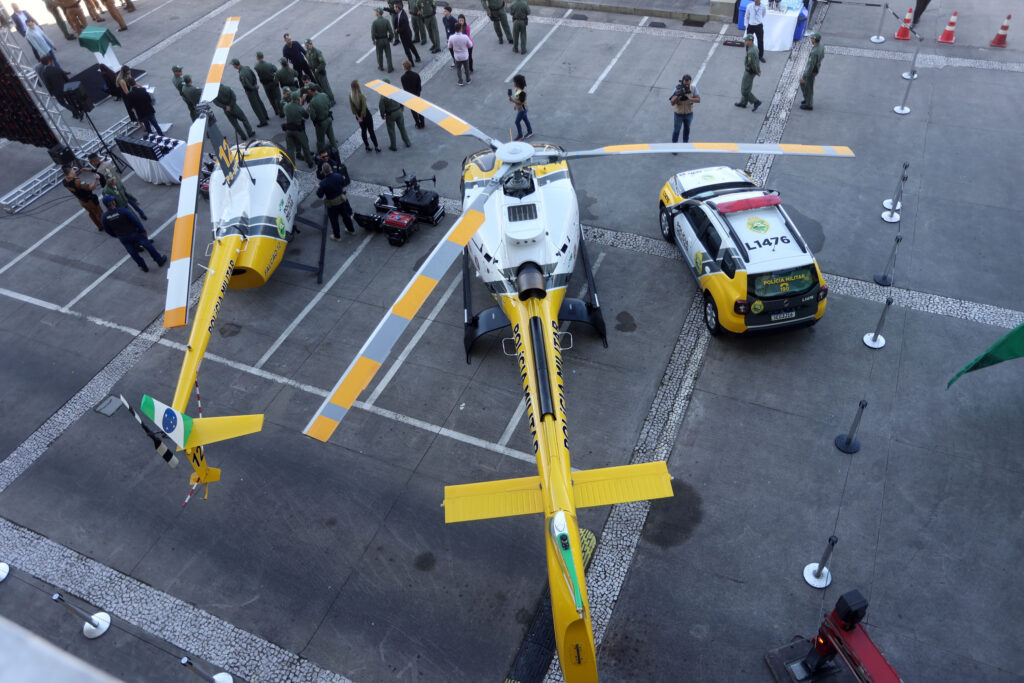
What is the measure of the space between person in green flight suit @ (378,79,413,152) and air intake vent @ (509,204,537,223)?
6138mm

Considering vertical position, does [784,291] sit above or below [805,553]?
above

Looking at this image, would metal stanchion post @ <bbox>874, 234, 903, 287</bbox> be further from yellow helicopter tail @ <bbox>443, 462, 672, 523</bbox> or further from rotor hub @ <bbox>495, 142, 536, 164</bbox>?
yellow helicopter tail @ <bbox>443, 462, 672, 523</bbox>

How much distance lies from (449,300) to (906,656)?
839cm

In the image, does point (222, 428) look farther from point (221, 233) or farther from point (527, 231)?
point (527, 231)

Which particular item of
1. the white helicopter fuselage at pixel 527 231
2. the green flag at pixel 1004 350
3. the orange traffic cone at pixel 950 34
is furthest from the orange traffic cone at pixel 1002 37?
the white helicopter fuselage at pixel 527 231

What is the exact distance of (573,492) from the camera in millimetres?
6922

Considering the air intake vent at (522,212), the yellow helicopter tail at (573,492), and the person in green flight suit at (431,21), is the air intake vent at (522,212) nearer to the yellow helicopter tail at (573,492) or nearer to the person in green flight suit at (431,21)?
the yellow helicopter tail at (573,492)

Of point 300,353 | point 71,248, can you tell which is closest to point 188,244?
point 300,353

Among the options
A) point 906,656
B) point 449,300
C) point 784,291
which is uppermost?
point 784,291

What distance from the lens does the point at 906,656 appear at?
23.2 feet

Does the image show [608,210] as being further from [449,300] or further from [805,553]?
[805,553]

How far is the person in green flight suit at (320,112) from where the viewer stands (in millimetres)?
14117

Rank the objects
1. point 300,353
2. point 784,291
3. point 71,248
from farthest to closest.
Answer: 1. point 71,248
2. point 300,353
3. point 784,291

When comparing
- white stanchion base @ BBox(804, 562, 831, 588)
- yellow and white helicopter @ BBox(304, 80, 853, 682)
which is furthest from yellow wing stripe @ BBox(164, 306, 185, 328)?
Result: white stanchion base @ BBox(804, 562, 831, 588)
